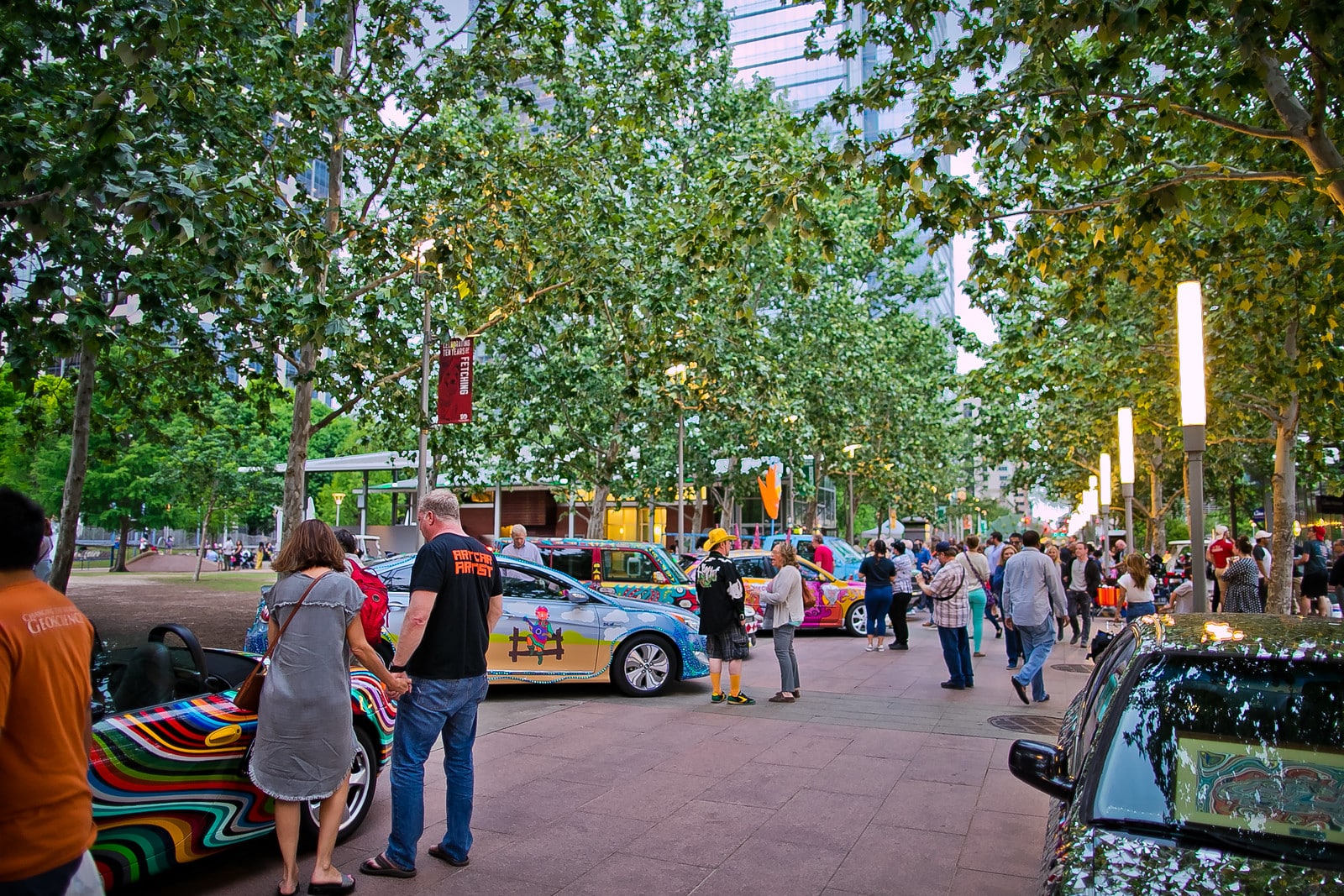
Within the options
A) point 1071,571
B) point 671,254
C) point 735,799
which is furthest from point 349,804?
point 1071,571

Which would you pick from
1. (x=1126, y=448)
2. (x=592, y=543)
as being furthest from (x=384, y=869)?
(x=1126, y=448)

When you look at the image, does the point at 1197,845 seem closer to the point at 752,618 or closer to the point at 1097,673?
the point at 1097,673

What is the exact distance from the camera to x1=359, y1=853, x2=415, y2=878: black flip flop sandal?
16.4ft

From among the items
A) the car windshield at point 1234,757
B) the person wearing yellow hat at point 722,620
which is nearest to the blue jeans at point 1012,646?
the person wearing yellow hat at point 722,620

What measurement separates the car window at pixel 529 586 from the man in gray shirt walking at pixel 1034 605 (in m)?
5.06

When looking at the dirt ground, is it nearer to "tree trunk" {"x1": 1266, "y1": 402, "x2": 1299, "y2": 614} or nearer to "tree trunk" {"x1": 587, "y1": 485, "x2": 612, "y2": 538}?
"tree trunk" {"x1": 587, "y1": 485, "x2": 612, "y2": 538}

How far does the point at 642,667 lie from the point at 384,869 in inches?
243

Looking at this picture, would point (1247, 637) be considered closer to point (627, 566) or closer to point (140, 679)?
point (140, 679)

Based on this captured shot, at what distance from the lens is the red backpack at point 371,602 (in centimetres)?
772

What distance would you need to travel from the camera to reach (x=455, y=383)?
14.4m

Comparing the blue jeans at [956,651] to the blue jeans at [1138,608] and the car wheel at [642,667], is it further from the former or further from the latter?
the car wheel at [642,667]

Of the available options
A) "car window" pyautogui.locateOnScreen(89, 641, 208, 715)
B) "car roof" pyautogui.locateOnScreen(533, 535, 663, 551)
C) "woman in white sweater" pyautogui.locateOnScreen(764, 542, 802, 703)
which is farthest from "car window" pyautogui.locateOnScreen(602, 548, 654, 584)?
"car window" pyautogui.locateOnScreen(89, 641, 208, 715)

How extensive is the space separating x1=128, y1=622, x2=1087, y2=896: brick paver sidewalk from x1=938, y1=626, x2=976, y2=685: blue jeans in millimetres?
875

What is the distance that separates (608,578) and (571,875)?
9728 mm
